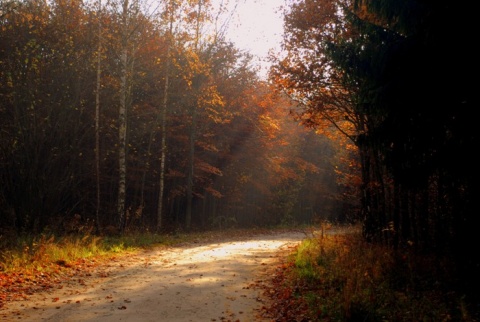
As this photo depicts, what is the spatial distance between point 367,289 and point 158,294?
4.18 meters

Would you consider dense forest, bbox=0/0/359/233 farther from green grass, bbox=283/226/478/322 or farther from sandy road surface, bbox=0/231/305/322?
green grass, bbox=283/226/478/322

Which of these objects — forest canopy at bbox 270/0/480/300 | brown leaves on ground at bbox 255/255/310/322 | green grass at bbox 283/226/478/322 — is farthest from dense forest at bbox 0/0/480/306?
brown leaves on ground at bbox 255/255/310/322

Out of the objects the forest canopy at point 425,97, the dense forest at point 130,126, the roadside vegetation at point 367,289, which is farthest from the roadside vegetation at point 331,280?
the dense forest at point 130,126

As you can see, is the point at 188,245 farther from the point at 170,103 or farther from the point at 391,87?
the point at 391,87

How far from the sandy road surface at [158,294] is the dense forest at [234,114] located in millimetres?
4264

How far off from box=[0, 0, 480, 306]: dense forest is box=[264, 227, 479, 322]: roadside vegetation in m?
0.82

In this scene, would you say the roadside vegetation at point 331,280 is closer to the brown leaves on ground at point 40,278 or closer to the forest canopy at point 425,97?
the brown leaves on ground at point 40,278

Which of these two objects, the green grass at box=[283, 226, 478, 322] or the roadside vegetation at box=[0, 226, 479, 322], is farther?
the roadside vegetation at box=[0, 226, 479, 322]

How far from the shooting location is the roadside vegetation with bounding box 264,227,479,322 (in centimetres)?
640

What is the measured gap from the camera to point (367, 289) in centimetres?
748

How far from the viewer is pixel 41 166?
16.5 meters

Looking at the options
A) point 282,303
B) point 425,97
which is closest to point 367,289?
point 282,303

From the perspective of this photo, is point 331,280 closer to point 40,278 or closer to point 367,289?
point 367,289

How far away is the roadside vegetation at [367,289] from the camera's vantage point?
252 inches
